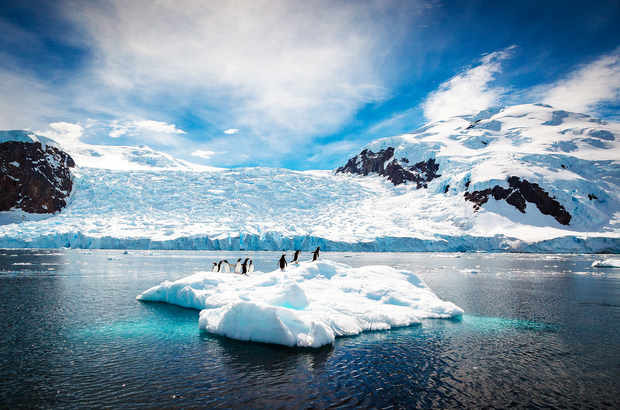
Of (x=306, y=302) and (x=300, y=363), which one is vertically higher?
(x=306, y=302)

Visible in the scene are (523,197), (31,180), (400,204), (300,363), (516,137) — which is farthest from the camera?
(516,137)

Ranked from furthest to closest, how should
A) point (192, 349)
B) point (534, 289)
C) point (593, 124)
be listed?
point (593, 124) → point (534, 289) → point (192, 349)

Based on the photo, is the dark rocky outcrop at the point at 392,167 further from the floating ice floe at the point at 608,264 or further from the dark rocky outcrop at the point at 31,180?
the dark rocky outcrop at the point at 31,180

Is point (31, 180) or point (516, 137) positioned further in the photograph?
point (516, 137)

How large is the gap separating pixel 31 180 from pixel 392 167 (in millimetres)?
92088

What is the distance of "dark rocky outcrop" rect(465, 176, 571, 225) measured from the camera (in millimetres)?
71188

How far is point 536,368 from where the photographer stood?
8172mm

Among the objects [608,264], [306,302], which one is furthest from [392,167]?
[306,302]

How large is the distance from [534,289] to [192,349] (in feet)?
70.5

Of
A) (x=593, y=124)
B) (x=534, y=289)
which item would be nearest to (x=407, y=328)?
(x=534, y=289)

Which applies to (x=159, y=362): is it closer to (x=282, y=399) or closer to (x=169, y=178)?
(x=282, y=399)

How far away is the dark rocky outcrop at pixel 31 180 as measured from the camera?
72.2 m

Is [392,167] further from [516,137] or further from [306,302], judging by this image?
[306,302]

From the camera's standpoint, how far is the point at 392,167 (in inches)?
4149
